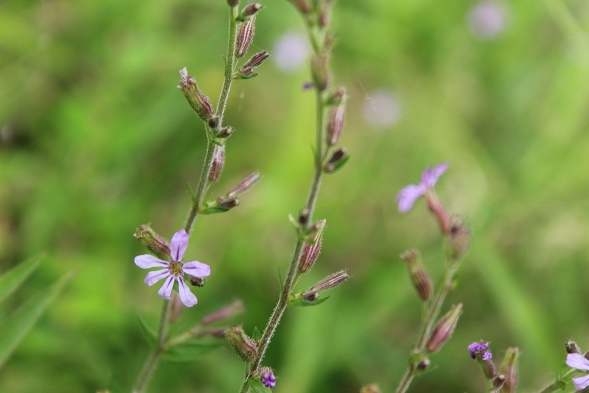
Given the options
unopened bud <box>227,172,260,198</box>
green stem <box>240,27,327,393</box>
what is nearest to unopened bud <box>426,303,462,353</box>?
green stem <box>240,27,327,393</box>

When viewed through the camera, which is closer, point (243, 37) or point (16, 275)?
point (243, 37)

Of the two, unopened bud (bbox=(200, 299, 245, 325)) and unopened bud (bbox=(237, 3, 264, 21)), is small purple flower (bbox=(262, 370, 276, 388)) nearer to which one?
unopened bud (bbox=(200, 299, 245, 325))

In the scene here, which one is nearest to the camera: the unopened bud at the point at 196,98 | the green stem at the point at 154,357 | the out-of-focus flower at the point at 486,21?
the unopened bud at the point at 196,98

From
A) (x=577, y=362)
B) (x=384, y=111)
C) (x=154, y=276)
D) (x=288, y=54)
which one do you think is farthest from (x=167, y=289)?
(x=384, y=111)

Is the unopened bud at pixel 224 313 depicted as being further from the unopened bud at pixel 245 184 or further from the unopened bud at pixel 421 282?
the unopened bud at pixel 421 282

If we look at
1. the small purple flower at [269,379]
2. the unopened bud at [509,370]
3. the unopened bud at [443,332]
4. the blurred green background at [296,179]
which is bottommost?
the unopened bud at [509,370]

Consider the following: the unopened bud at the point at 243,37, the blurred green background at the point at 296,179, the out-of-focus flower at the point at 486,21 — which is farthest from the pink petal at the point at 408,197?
the out-of-focus flower at the point at 486,21

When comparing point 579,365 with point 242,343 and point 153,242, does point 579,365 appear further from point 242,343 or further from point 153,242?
point 153,242
